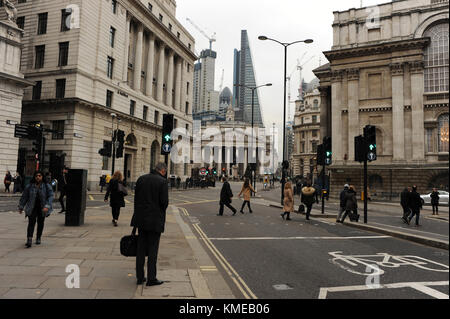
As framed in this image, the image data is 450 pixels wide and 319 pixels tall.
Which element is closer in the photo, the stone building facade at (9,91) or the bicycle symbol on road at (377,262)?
the bicycle symbol on road at (377,262)

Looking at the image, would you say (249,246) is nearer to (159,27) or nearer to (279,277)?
(279,277)

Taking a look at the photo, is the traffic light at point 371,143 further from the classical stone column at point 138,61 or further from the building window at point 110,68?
the classical stone column at point 138,61

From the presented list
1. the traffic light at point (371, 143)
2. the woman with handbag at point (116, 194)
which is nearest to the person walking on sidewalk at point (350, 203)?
the traffic light at point (371, 143)

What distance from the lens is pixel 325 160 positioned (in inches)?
779

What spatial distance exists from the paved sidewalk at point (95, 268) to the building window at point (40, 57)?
30.9 m

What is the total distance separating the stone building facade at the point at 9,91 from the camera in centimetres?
2631

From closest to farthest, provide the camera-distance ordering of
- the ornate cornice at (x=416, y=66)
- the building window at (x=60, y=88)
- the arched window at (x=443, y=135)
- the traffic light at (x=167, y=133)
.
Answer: the arched window at (x=443, y=135) → the traffic light at (x=167, y=133) → the ornate cornice at (x=416, y=66) → the building window at (x=60, y=88)

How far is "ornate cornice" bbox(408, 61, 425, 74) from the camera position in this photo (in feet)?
105

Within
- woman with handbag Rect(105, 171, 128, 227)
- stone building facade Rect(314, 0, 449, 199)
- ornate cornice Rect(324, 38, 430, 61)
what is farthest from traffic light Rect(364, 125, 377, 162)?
ornate cornice Rect(324, 38, 430, 61)

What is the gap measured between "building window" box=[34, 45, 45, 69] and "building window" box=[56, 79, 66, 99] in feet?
11.3

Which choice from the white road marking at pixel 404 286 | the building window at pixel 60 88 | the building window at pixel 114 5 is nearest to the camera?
the white road marking at pixel 404 286

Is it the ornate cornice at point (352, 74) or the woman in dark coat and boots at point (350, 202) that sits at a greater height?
the ornate cornice at point (352, 74)

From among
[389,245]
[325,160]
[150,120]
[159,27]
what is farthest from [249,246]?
[159,27]

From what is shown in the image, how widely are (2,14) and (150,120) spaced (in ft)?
65.0
